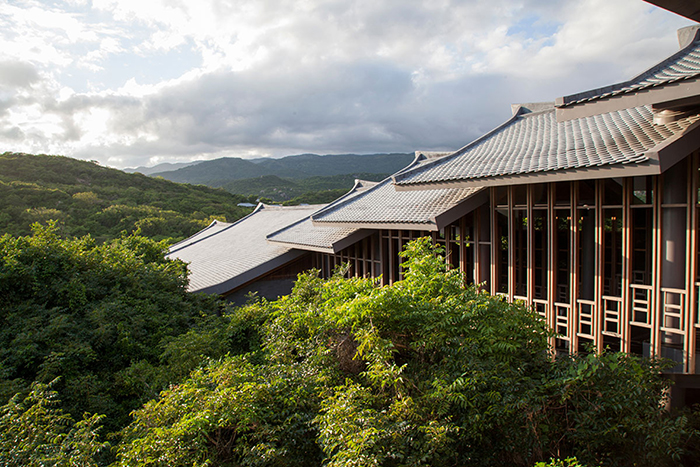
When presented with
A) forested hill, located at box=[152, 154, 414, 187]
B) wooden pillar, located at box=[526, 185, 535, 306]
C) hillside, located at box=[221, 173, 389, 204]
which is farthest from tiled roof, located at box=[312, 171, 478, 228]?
forested hill, located at box=[152, 154, 414, 187]

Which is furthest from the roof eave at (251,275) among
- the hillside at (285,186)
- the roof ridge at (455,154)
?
the hillside at (285,186)

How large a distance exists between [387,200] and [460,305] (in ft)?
23.3

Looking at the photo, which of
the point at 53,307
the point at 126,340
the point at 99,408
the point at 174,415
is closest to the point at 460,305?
the point at 174,415

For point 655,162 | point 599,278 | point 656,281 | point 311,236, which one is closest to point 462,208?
point 599,278

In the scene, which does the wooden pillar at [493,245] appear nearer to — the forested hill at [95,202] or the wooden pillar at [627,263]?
the wooden pillar at [627,263]

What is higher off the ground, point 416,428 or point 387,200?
point 387,200

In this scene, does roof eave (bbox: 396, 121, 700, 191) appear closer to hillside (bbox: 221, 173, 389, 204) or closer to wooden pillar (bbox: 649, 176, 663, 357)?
wooden pillar (bbox: 649, 176, 663, 357)

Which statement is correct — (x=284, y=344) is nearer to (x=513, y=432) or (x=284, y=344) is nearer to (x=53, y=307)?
(x=513, y=432)

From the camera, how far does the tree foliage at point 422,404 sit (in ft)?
12.5

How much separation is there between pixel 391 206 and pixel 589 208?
472 cm

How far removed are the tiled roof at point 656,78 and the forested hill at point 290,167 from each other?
99.3m

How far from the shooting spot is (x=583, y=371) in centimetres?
430

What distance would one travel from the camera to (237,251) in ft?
56.0

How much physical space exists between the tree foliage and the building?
4.74ft
